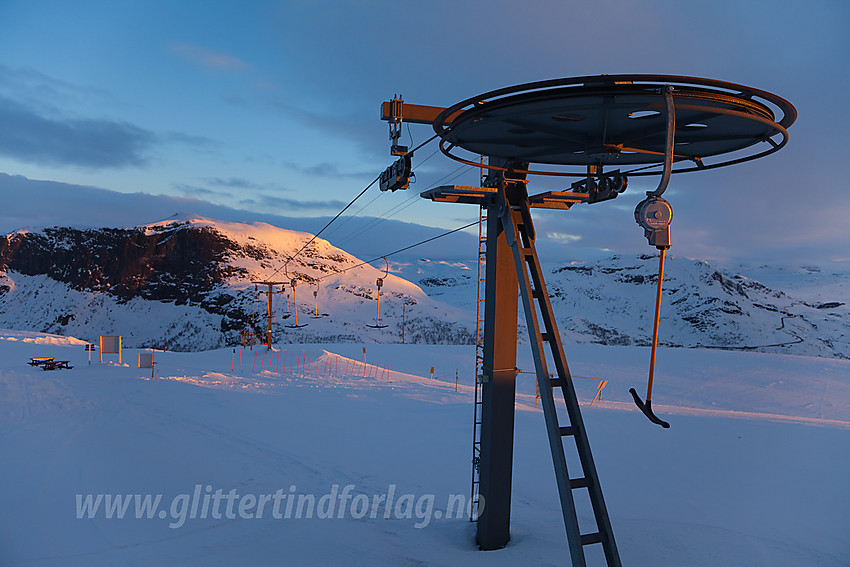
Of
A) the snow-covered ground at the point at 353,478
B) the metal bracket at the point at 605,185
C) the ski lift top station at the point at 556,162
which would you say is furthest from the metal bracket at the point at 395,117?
the snow-covered ground at the point at 353,478

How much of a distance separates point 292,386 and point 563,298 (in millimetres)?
113016

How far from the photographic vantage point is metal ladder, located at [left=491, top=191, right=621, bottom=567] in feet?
22.9

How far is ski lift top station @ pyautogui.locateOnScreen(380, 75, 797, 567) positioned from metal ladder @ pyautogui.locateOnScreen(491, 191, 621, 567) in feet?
0.06

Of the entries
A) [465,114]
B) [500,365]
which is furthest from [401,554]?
[465,114]

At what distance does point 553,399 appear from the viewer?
23.9 feet

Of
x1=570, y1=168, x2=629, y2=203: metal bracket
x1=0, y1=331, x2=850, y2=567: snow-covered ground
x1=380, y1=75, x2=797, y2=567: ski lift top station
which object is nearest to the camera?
x1=380, y1=75, x2=797, y2=567: ski lift top station

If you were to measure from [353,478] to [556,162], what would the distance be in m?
10.1

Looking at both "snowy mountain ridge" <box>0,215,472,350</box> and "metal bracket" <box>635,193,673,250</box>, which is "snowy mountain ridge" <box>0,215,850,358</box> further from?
"metal bracket" <box>635,193,673,250</box>

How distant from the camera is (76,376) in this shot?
31.0 meters

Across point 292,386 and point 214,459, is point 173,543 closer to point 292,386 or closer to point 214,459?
point 214,459

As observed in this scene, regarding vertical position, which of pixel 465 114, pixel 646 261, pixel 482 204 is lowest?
pixel 482 204

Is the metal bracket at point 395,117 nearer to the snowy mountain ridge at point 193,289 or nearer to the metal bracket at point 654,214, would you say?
the metal bracket at point 654,214

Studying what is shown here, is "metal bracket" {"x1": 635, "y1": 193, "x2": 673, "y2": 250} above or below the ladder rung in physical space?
above

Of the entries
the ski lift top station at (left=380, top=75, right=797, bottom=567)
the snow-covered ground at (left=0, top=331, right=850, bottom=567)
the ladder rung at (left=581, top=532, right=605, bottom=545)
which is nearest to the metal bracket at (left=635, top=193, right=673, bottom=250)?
the ski lift top station at (left=380, top=75, right=797, bottom=567)
